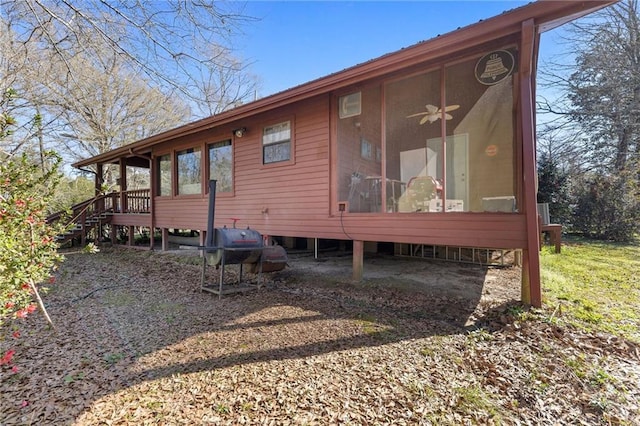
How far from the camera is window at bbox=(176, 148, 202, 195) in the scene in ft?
27.0

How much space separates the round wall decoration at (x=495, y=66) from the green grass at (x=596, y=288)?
3.03 m

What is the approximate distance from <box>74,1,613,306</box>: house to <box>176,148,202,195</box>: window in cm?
31

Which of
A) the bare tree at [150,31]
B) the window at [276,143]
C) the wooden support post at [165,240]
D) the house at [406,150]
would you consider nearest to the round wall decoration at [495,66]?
the house at [406,150]

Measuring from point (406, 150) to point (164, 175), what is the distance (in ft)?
23.9

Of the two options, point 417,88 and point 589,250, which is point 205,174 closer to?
point 417,88

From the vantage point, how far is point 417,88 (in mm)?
4977

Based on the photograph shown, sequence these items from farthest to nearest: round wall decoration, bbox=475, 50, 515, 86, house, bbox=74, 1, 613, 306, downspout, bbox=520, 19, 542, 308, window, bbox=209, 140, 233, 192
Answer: window, bbox=209, 140, 233, 192 → round wall decoration, bbox=475, 50, 515, 86 → house, bbox=74, 1, 613, 306 → downspout, bbox=520, 19, 542, 308

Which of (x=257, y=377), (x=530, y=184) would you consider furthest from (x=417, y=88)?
(x=257, y=377)

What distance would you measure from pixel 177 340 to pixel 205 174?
5.53 meters

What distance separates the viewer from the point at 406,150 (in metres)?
6.29

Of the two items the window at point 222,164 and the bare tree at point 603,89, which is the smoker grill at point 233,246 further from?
the bare tree at point 603,89

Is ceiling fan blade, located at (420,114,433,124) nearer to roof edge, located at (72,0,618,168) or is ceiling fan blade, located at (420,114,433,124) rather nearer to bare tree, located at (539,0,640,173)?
roof edge, located at (72,0,618,168)

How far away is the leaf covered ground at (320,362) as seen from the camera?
202cm

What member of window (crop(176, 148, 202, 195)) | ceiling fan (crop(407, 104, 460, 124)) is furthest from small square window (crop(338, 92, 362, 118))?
window (crop(176, 148, 202, 195))
